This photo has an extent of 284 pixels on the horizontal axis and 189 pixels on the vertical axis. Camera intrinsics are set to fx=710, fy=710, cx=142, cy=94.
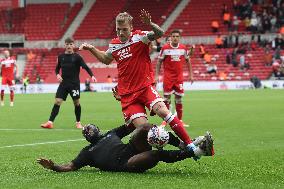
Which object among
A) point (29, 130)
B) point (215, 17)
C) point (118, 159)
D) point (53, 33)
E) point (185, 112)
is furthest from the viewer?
point (53, 33)

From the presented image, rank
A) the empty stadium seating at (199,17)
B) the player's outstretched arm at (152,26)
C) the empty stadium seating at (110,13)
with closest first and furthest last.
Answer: the player's outstretched arm at (152,26), the empty stadium seating at (199,17), the empty stadium seating at (110,13)

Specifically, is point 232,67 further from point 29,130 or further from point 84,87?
point 29,130

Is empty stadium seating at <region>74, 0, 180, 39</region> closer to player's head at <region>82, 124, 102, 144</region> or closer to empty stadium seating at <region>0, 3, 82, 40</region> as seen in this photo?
empty stadium seating at <region>0, 3, 82, 40</region>

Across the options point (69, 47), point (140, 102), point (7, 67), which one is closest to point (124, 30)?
point (140, 102)

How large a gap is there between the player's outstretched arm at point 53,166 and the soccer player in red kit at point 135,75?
1314 mm

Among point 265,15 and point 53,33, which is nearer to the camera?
point 265,15

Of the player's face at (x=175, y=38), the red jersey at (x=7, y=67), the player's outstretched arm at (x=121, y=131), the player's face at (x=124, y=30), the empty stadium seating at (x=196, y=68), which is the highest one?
the player's face at (x=124, y=30)

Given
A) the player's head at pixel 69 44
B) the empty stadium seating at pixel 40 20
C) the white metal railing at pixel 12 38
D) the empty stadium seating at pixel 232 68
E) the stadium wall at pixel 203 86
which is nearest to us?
the player's head at pixel 69 44

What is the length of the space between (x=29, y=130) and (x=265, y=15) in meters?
38.6

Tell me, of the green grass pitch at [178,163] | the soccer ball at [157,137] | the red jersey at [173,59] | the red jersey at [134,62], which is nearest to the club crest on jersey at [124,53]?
the red jersey at [134,62]

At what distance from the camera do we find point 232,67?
52594 mm

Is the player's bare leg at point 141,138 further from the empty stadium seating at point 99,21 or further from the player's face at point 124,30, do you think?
the empty stadium seating at point 99,21

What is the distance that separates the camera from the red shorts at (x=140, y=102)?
10.5 meters

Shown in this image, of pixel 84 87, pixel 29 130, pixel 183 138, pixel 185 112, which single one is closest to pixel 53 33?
pixel 84 87
